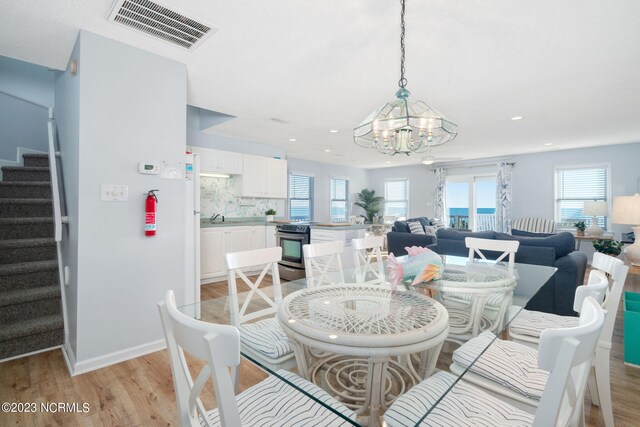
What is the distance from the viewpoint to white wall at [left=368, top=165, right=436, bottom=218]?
341 inches

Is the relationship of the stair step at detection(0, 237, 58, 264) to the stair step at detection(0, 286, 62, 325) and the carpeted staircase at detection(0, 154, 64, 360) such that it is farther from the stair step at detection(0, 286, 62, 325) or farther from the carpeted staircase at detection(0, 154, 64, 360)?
the stair step at detection(0, 286, 62, 325)

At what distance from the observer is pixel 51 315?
8.92 feet

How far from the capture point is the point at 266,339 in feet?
5.02

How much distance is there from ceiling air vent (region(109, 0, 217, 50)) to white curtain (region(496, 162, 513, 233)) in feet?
23.4

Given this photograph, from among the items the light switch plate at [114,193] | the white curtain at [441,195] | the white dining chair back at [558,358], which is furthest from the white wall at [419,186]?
the white dining chair back at [558,358]

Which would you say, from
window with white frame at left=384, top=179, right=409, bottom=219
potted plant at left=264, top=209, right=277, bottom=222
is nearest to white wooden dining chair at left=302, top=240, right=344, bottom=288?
potted plant at left=264, top=209, right=277, bottom=222

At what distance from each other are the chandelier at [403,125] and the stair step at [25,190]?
3.72 m

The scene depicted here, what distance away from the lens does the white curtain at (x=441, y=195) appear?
8.21m

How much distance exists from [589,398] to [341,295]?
169cm

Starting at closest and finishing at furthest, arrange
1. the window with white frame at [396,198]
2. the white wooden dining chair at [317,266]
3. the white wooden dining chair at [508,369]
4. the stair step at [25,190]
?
the white wooden dining chair at [508,369], the white wooden dining chair at [317,266], the stair step at [25,190], the window with white frame at [396,198]

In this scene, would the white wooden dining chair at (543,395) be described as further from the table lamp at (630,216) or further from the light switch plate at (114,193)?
the table lamp at (630,216)

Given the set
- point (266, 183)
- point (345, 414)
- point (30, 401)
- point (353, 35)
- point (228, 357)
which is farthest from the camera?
point (266, 183)

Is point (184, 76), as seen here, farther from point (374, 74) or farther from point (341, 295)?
point (341, 295)

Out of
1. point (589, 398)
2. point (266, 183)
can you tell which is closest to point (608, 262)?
point (589, 398)
